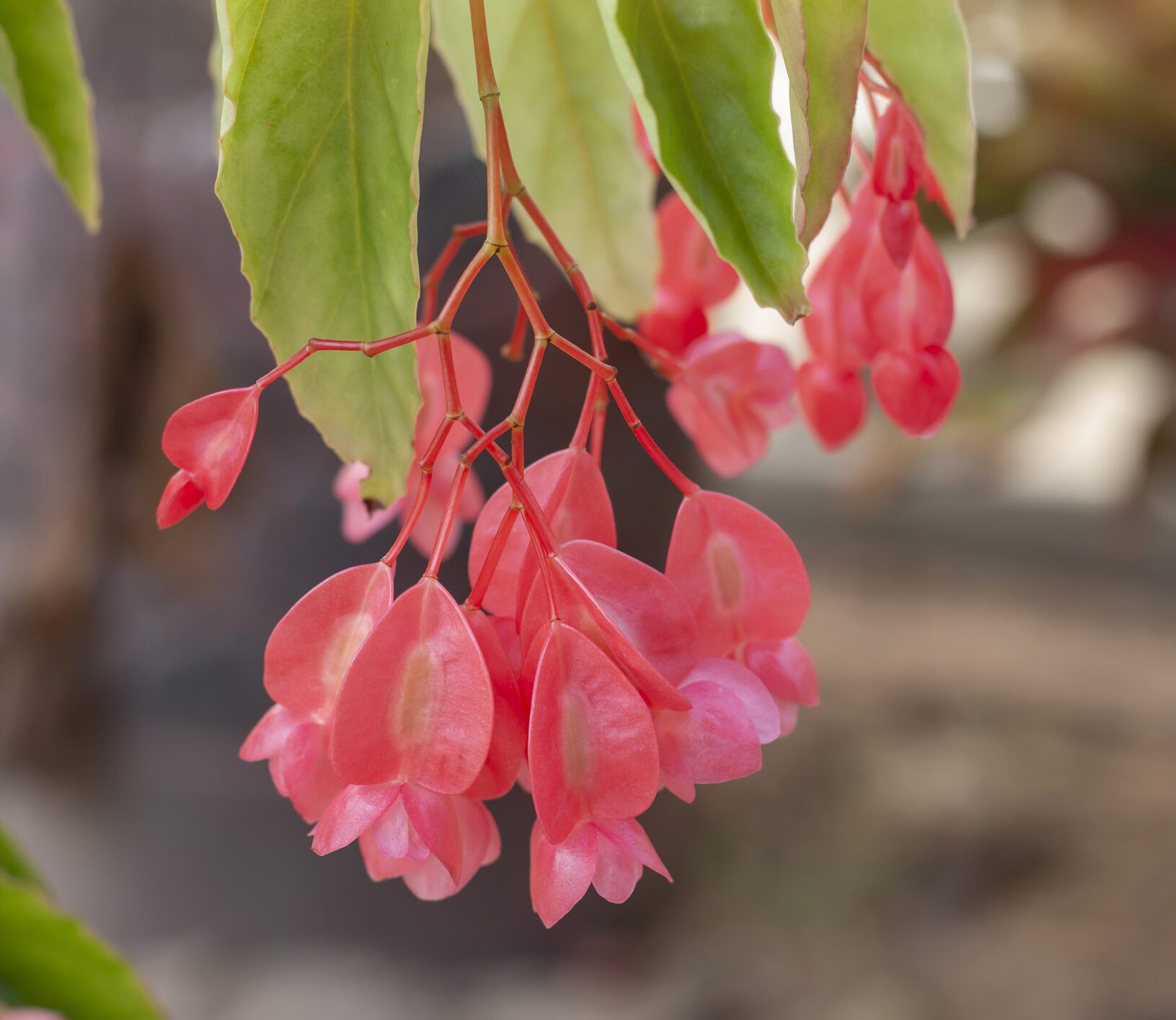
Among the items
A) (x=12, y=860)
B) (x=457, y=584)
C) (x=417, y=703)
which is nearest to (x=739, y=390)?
(x=417, y=703)

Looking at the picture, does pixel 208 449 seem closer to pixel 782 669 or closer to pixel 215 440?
pixel 215 440

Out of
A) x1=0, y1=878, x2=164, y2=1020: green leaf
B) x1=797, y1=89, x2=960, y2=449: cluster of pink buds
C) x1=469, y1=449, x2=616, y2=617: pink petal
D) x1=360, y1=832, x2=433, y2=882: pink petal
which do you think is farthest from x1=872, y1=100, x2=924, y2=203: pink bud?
x1=0, y1=878, x2=164, y2=1020: green leaf

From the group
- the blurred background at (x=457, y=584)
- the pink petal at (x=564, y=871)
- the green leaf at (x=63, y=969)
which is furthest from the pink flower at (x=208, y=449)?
the blurred background at (x=457, y=584)

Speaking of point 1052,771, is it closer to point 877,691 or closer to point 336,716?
point 877,691

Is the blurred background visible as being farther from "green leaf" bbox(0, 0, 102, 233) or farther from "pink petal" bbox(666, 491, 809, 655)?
"pink petal" bbox(666, 491, 809, 655)

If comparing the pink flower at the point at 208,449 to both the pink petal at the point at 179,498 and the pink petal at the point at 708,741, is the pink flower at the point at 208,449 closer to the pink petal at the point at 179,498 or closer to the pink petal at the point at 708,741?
the pink petal at the point at 179,498
